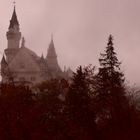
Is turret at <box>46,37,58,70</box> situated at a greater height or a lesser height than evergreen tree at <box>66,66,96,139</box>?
greater

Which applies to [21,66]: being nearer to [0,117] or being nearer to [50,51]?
[50,51]

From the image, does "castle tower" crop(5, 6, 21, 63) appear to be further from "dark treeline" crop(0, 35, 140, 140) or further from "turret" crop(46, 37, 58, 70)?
"dark treeline" crop(0, 35, 140, 140)

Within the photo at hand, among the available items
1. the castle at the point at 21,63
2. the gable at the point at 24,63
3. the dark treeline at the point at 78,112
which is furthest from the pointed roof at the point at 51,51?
the dark treeline at the point at 78,112

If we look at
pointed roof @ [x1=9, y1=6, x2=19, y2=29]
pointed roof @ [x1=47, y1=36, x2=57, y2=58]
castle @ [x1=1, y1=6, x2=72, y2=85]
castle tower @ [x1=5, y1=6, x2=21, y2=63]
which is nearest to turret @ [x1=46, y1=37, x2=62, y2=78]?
pointed roof @ [x1=47, y1=36, x2=57, y2=58]

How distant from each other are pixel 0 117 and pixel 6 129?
1536 millimetres

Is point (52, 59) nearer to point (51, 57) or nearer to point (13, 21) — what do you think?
point (51, 57)

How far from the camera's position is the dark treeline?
49.8 meters

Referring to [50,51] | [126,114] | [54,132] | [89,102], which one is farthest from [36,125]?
[50,51]

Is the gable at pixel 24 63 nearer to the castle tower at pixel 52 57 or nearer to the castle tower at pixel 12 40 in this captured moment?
the castle tower at pixel 12 40

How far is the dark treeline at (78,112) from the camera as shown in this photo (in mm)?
49750

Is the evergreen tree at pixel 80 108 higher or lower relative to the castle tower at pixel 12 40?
lower

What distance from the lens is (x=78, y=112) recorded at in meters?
50.8

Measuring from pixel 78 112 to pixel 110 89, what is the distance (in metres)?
5.49

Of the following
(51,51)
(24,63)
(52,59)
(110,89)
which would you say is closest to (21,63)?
(24,63)
